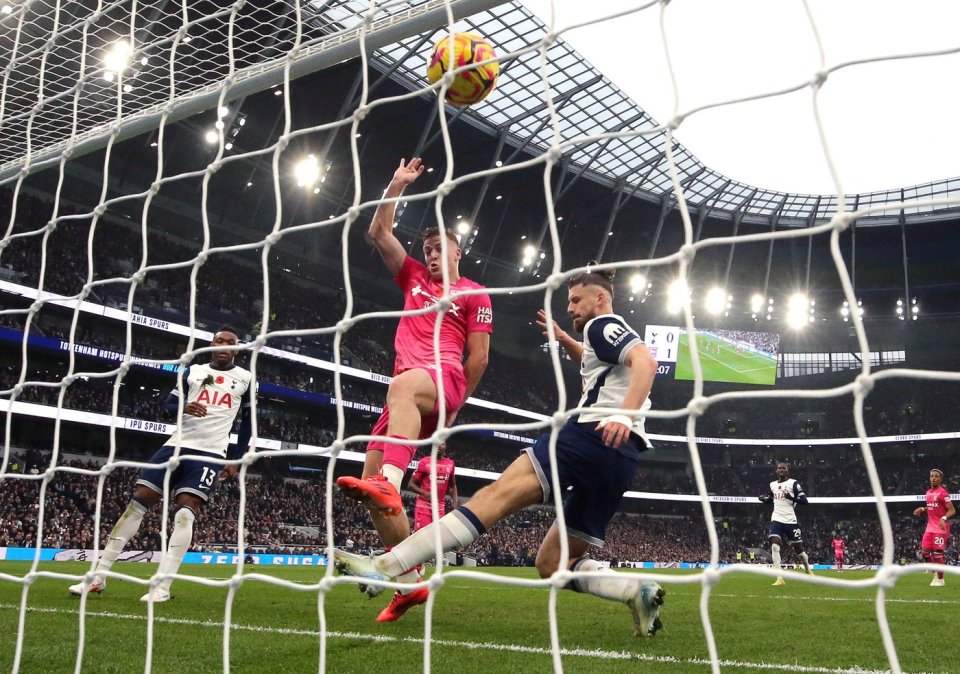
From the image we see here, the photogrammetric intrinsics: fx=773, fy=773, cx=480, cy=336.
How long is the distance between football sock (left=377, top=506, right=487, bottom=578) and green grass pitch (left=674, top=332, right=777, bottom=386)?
35.7 metres

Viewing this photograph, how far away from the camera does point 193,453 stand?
18.5 feet

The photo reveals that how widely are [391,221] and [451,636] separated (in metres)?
2.24

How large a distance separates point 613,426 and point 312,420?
29183 mm

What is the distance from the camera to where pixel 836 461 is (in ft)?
138

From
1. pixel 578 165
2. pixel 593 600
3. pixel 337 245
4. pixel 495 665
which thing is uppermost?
pixel 495 665

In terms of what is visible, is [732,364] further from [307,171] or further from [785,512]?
[785,512]

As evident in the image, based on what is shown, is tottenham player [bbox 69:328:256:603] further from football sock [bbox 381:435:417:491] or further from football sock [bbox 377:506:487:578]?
football sock [bbox 377:506:487:578]

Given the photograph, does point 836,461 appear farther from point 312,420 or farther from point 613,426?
point 613,426

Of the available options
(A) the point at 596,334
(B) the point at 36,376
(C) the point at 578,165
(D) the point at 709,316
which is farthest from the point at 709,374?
(A) the point at 596,334

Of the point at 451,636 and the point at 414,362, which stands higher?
the point at 414,362

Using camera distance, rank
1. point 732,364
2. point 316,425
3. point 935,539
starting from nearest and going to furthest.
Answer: point 935,539 → point 316,425 → point 732,364

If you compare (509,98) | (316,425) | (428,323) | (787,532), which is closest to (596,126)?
(509,98)

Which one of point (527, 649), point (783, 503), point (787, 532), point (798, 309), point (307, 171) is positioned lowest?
point (307, 171)

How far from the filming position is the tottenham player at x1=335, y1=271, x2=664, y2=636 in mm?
3113
